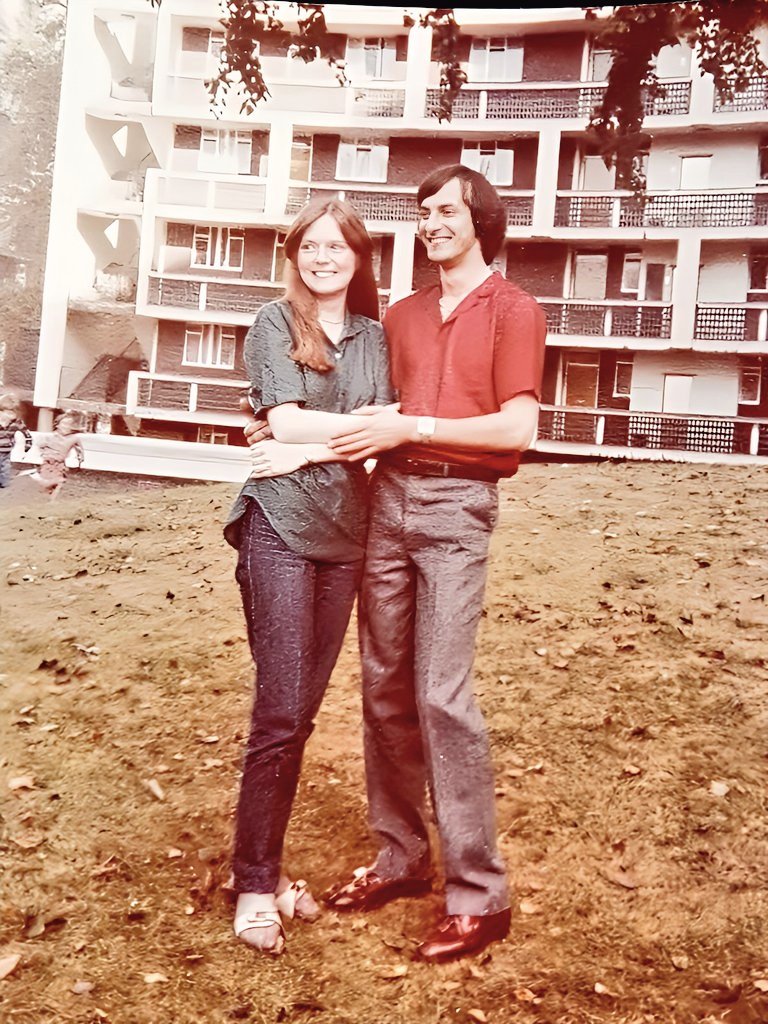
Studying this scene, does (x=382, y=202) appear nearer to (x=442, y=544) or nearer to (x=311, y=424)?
(x=311, y=424)

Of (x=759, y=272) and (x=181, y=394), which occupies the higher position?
(x=759, y=272)

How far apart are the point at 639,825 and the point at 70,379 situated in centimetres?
183

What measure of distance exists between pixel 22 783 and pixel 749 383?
2.04m

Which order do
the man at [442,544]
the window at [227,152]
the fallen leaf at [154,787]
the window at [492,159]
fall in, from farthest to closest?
the window at [227,152] → the window at [492,159] → the fallen leaf at [154,787] → the man at [442,544]

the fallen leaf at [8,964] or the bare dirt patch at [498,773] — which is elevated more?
the bare dirt patch at [498,773]

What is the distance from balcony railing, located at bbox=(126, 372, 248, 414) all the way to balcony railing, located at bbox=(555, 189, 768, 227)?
93 cm

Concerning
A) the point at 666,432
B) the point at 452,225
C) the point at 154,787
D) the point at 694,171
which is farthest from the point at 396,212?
the point at 154,787

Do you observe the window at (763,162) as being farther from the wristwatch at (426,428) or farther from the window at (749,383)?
the wristwatch at (426,428)

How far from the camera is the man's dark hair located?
205cm

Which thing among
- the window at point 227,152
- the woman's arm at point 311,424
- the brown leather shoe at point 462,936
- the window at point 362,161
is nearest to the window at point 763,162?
the window at point 362,161

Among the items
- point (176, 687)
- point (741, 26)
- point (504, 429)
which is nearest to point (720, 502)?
point (504, 429)

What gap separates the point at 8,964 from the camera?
6.36ft

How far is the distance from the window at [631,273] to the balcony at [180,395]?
993 mm

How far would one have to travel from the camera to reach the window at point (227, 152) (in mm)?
2320
